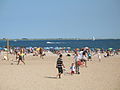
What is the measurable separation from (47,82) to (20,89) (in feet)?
5.28

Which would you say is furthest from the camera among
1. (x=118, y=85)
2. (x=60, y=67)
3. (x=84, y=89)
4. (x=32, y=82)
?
(x=60, y=67)

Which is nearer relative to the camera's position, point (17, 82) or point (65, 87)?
point (65, 87)

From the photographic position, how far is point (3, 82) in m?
9.58

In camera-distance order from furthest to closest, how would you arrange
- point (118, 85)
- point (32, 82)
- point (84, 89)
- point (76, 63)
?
point (76, 63), point (32, 82), point (118, 85), point (84, 89)

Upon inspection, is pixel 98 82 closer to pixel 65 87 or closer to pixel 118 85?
pixel 118 85

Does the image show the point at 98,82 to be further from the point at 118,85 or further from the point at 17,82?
the point at 17,82

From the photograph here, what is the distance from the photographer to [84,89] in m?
8.19

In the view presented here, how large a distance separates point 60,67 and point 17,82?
1.97 m

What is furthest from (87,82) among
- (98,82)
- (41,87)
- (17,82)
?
(17,82)

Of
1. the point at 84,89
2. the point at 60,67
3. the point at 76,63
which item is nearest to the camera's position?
the point at 84,89

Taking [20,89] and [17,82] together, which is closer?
[20,89]

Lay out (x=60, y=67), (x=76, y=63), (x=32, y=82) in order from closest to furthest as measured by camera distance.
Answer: (x=32, y=82)
(x=60, y=67)
(x=76, y=63)

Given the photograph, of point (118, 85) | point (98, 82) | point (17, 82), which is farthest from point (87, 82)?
point (17, 82)

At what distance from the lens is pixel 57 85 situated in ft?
29.3
